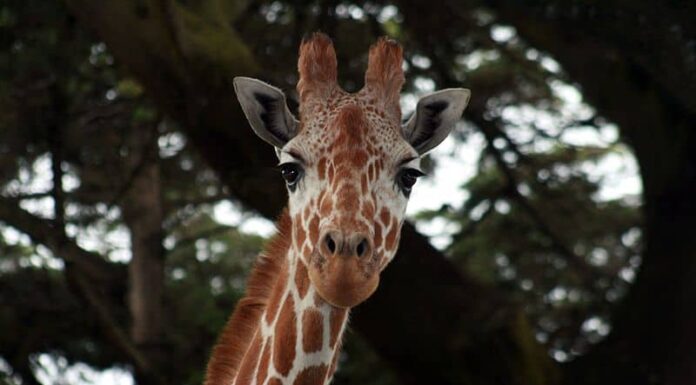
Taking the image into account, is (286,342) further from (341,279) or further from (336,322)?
(341,279)

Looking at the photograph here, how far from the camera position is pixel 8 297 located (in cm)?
1477

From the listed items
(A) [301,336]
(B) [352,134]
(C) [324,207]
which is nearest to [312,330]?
(A) [301,336]

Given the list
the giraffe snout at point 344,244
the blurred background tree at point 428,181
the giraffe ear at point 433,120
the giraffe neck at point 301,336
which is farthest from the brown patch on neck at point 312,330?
the blurred background tree at point 428,181

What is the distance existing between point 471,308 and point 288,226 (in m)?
5.60

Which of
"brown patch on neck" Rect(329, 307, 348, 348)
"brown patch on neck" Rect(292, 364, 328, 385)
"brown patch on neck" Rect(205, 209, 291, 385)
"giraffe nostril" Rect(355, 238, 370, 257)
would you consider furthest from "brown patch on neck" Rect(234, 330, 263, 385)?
"giraffe nostril" Rect(355, 238, 370, 257)

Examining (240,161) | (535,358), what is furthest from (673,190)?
(240,161)

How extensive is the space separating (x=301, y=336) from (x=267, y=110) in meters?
1.17

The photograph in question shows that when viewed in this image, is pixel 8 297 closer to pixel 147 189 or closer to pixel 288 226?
pixel 147 189

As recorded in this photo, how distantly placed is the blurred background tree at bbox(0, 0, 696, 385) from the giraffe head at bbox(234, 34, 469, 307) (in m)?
4.76

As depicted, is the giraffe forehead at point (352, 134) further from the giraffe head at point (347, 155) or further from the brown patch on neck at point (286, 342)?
the brown patch on neck at point (286, 342)

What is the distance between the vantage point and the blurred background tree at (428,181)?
12.2 m

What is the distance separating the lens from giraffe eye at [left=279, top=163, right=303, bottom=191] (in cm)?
682

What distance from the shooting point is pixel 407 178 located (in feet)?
22.6

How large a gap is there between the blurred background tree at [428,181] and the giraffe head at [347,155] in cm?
476
